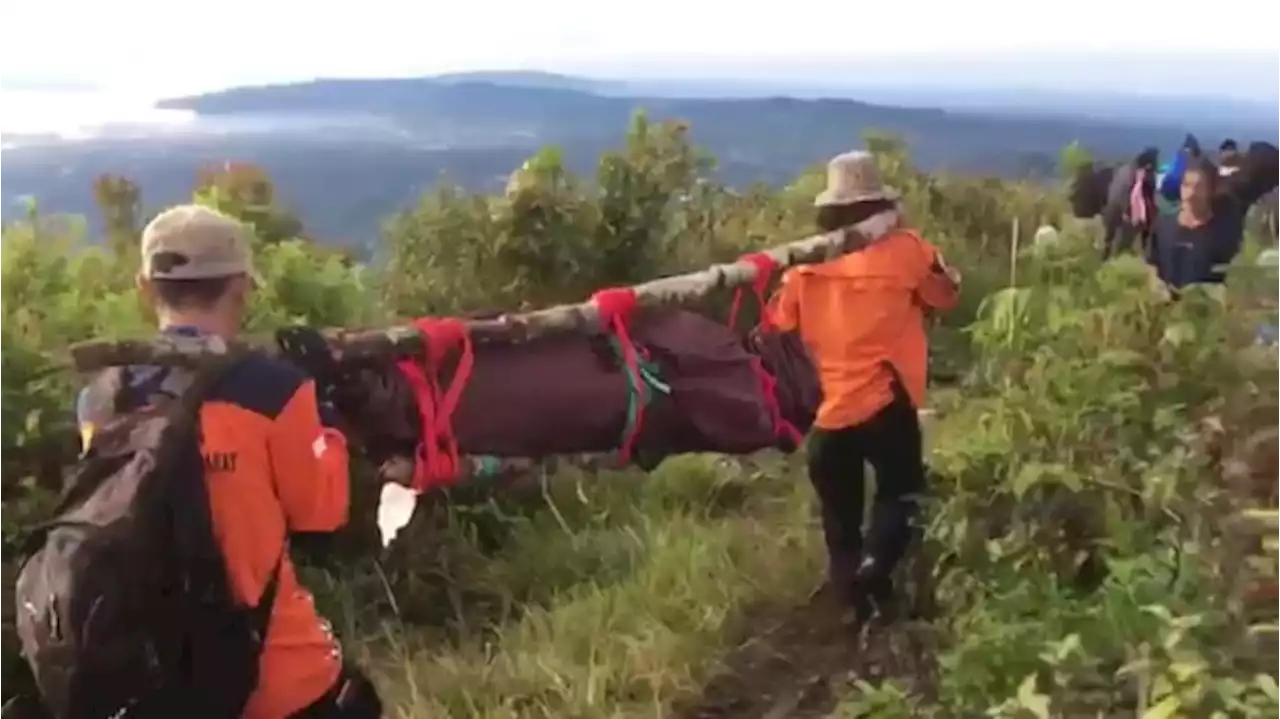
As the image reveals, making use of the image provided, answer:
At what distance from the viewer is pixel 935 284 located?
4633mm

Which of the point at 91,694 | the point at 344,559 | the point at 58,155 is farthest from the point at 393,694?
the point at 58,155

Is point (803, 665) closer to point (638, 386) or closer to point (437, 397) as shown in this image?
point (638, 386)

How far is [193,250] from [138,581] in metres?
0.55

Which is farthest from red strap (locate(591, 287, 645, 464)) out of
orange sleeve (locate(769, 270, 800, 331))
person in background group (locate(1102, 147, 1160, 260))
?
person in background group (locate(1102, 147, 1160, 260))

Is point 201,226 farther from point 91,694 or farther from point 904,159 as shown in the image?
point 904,159

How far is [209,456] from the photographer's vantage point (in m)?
2.59

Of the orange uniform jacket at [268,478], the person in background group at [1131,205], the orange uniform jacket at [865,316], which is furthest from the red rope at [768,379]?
the person in background group at [1131,205]

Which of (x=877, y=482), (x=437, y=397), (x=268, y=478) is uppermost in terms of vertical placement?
(x=268, y=478)

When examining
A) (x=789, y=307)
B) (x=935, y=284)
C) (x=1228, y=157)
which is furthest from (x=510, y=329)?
(x=1228, y=157)

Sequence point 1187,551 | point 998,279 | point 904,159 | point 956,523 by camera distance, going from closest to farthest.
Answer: point 1187,551 → point 956,523 → point 998,279 → point 904,159

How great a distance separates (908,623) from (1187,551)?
1.53 meters

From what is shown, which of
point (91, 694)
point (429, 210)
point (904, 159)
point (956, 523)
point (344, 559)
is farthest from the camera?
point (904, 159)

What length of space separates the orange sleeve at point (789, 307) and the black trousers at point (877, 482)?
35 centimetres

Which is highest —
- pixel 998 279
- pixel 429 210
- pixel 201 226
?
pixel 201 226
